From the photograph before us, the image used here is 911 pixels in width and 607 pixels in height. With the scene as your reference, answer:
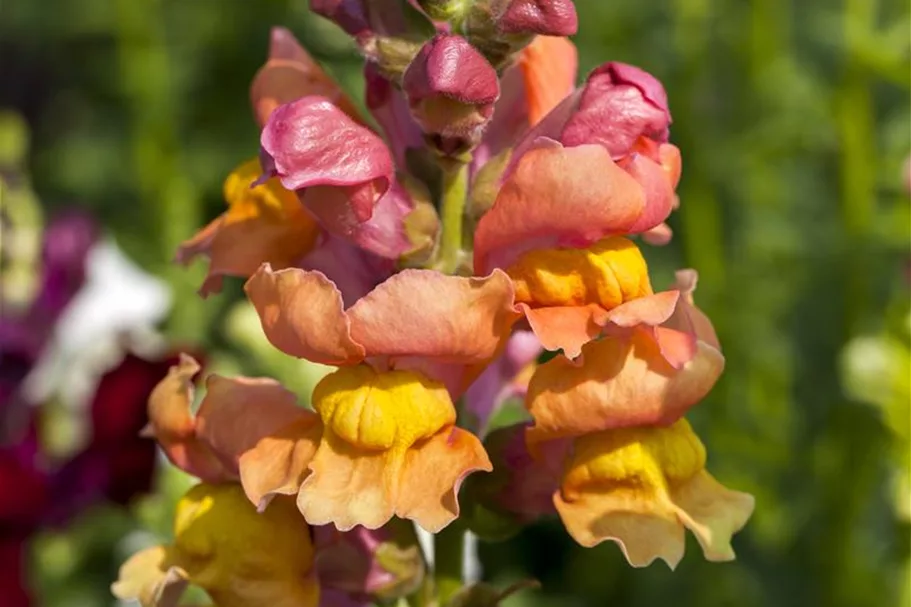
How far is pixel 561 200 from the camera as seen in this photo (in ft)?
3.15

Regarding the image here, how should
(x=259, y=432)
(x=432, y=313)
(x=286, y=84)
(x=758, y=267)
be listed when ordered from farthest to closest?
(x=758, y=267), (x=286, y=84), (x=259, y=432), (x=432, y=313)

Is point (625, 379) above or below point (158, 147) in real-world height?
above

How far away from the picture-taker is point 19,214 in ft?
7.07

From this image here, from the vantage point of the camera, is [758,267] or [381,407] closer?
[381,407]

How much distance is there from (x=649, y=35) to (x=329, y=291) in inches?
66.6

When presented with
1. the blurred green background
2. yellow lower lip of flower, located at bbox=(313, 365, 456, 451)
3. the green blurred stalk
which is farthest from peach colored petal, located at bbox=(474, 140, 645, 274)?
the green blurred stalk

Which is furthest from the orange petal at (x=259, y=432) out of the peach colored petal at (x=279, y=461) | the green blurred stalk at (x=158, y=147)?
the green blurred stalk at (x=158, y=147)

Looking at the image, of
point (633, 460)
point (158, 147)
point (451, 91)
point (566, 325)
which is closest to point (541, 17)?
point (451, 91)

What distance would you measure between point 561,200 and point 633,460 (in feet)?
0.61

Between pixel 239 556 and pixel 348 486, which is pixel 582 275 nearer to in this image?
pixel 348 486

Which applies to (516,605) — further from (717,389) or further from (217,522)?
(217,522)

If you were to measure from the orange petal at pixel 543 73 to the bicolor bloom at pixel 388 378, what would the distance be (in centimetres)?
22

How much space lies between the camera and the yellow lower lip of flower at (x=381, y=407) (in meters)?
0.97

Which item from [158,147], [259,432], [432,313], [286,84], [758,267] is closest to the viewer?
[432,313]
